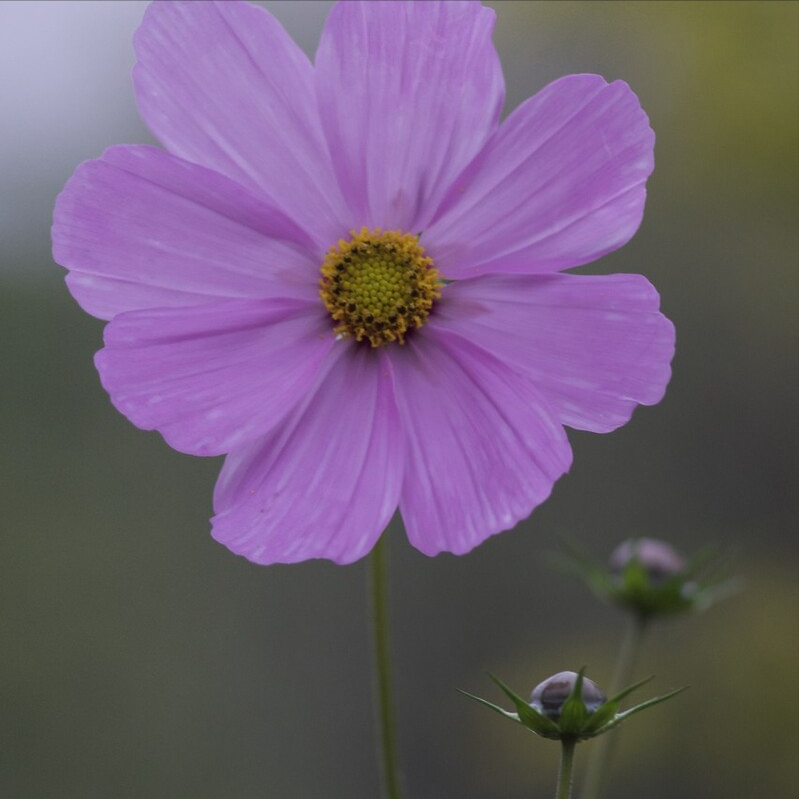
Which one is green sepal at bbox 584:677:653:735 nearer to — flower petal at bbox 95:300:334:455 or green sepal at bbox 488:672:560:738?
green sepal at bbox 488:672:560:738

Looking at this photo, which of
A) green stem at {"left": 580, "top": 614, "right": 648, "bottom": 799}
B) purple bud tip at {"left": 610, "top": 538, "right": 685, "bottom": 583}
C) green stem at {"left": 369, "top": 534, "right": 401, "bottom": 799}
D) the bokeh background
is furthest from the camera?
the bokeh background

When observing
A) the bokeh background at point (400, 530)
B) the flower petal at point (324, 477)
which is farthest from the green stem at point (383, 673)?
the bokeh background at point (400, 530)

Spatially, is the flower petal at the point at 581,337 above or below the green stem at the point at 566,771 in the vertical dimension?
above

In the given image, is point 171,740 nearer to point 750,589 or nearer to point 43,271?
point 43,271

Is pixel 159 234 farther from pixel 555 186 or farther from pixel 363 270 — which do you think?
pixel 555 186

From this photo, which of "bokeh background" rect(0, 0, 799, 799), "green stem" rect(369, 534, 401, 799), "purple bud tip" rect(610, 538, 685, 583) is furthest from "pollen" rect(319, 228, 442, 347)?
"bokeh background" rect(0, 0, 799, 799)

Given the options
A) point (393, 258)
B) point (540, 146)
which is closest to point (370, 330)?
point (393, 258)

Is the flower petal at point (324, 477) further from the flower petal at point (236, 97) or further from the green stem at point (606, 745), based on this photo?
the green stem at point (606, 745)
